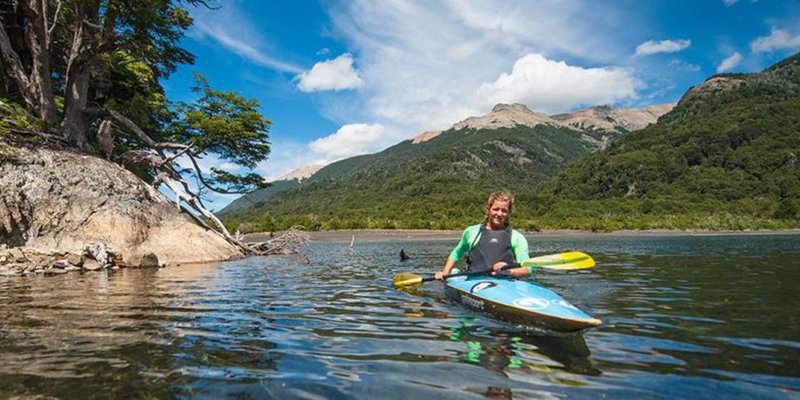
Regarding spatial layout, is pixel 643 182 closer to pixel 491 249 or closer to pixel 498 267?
pixel 491 249

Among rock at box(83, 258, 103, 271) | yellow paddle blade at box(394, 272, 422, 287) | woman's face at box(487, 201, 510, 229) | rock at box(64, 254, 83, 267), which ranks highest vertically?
woman's face at box(487, 201, 510, 229)

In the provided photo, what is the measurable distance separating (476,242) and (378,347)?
428 cm

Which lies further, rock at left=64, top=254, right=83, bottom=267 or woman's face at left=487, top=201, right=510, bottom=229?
rock at left=64, top=254, right=83, bottom=267

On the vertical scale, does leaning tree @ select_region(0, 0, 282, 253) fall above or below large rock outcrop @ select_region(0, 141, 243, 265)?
above

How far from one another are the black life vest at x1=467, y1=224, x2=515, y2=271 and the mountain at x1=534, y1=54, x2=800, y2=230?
69671 mm

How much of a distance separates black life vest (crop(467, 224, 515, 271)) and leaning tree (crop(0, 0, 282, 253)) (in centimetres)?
1537

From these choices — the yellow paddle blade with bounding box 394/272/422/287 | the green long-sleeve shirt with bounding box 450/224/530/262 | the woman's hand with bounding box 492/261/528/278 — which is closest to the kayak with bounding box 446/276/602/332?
the woman's hand with bounding box 492/261/528/278

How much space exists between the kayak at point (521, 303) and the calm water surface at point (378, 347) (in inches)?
8.0

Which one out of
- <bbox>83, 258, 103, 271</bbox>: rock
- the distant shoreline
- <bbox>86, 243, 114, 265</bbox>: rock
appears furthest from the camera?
the distant shoreline

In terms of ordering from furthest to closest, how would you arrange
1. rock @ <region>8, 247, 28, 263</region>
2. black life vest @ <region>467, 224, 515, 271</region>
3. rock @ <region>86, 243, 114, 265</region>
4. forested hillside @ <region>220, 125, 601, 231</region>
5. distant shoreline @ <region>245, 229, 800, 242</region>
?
1. forested hillside @ <region>220, 125, 601, 231</region>
2. distant shoreline @ <region>245, 229, 800, 242</region>
3. rock @ <region>86, 243, 114, 265</region>
4. rock @ <region>8, 247, 28, 263</region>
5. black life vest @ <region>467, 224, 515, 271</region>

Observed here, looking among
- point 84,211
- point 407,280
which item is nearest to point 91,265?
point 84,211

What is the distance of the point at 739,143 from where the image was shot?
355 ft

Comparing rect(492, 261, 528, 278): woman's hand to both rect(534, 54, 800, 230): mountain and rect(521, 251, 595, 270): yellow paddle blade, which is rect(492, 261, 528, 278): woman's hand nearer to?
rect(521, 251, 595, 270): yellow paddle blade

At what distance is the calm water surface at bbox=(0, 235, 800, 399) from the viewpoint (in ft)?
12.5
